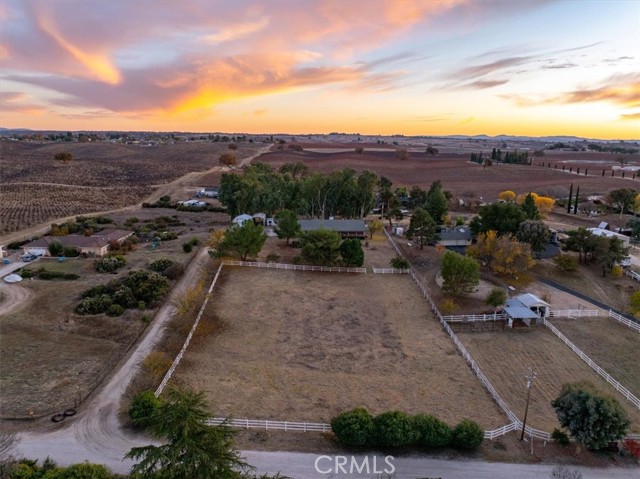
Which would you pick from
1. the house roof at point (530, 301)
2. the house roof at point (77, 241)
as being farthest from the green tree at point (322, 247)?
the house roof at point (77, 241)

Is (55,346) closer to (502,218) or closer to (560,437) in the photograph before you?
(560,437)

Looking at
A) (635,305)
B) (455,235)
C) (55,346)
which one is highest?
(455,235)

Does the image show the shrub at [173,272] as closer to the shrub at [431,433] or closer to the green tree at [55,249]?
the green tree at [55,249]

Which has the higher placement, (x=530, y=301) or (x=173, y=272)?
(x=173, y=272)

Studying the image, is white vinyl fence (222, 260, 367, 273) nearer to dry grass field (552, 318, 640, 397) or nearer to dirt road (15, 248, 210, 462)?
dry grass field (552, 318, 640, 397)


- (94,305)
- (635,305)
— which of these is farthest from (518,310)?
(94,305)

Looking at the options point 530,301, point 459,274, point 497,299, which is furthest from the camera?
point 459,274
